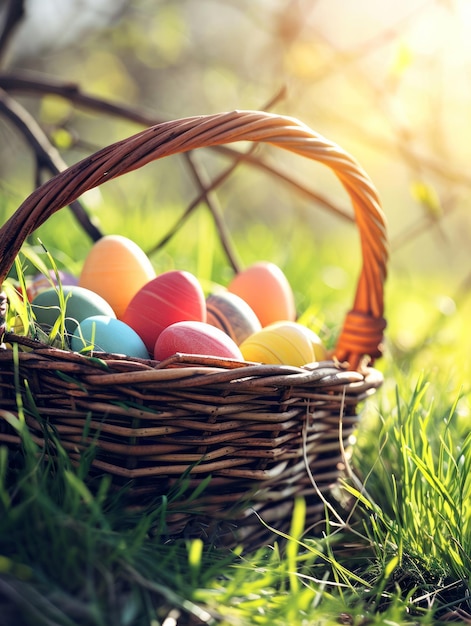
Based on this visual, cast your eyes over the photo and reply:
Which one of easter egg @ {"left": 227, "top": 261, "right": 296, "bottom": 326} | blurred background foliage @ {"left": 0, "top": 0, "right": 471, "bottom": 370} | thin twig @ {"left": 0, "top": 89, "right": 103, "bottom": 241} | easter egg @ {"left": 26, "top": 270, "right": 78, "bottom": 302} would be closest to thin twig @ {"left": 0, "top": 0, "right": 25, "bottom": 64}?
blurred background foliage @ {"left": 0, "top": 0, "right": 471, "bottom": 370}

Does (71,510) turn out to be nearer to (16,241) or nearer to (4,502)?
(4,502)

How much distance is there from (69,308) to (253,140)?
0.31m

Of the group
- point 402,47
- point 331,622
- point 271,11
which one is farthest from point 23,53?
point 331,622

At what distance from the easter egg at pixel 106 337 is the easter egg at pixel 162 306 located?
0.05 m

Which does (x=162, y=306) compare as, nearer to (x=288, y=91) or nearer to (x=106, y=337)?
(x=106, y=337)

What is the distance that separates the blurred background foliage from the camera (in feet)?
4.78

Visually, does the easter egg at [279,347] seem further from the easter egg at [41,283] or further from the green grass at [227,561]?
the easter egg at [41,283]

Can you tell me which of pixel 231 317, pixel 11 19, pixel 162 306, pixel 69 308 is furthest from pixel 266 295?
pixel 11 19

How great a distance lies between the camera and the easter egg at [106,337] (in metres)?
0.75

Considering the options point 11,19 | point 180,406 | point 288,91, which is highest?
point 11,19

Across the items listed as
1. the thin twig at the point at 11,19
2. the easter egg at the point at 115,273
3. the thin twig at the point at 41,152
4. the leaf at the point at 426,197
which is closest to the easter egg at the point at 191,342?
the easter egg at the point at 115,273

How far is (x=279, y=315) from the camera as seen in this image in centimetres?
102

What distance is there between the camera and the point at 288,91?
3.57ft

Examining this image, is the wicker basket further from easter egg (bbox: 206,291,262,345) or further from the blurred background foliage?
the blurred background foliage
